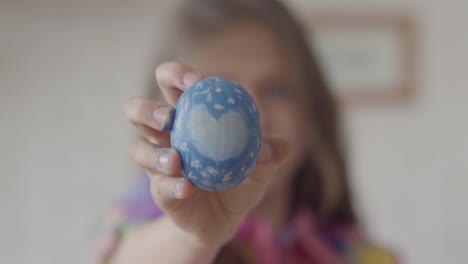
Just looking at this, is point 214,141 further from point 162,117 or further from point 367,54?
point 367,54

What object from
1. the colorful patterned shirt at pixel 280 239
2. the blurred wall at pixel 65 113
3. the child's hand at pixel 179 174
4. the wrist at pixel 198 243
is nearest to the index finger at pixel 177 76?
the child's hand at pixel 179 174

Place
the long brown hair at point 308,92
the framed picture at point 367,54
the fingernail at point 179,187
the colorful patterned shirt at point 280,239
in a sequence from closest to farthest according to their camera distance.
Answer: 1. the fingernail at point 179,187
2. the colorful patterned shirt at point 280,239
3. the long brown hair at point 308,92
4. the framed picture at point 367,54

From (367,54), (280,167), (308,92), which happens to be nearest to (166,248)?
(280,167)

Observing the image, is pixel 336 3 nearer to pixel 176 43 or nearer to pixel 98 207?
pixel 176 43

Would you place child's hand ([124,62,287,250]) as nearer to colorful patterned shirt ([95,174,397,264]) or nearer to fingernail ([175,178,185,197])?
fingernail ([175,178,185,197])

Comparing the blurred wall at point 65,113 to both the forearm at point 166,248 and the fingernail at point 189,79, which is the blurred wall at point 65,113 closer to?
the forearm at point 166,248

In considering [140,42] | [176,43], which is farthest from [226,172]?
Answer: [140,42]

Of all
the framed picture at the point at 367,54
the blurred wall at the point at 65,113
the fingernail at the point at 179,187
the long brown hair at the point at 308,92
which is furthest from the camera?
the framed picture at the point at 367,54
